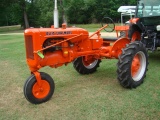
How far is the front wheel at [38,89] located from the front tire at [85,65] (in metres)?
1.55

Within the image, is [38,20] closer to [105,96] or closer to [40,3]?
[40,3]

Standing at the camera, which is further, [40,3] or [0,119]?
[40,3]

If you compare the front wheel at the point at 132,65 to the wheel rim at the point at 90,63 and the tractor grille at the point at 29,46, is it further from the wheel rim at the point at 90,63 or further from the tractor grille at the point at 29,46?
the tractor grille at the point at 29,46

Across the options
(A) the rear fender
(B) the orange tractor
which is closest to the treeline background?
(A) the rear fender

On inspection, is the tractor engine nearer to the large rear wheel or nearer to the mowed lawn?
the mowed lawn

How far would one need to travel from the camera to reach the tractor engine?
3914mm

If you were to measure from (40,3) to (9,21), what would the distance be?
16.2m

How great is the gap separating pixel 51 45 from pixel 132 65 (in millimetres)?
1746

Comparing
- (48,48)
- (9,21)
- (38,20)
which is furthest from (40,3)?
(48,48)

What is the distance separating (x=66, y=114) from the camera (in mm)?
3547

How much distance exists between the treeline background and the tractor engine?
30.6 meters

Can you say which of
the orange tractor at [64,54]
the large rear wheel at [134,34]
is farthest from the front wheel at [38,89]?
the large rear wheel at [134,34]

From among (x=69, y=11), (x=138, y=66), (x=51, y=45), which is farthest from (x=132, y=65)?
(x=69, y=11)

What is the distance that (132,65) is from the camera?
15.4 ft
